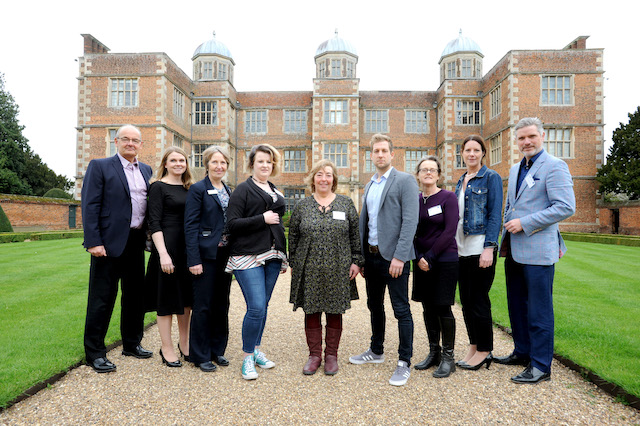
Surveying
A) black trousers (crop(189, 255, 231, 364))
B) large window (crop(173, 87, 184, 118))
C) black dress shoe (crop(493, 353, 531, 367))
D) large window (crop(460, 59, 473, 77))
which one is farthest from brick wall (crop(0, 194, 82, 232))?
large window (crop(460, 59, 473, 77))

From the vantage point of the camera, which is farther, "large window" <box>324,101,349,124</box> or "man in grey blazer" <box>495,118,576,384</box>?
"large window" <box>324,101,349,124</box>

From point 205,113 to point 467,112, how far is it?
1598 cm

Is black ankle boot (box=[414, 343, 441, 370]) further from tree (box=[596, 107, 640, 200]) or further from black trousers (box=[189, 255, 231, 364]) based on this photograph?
tree (box=[596, 107, 640, 200])

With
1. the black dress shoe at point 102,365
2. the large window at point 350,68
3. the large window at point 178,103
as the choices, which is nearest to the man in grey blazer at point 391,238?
the black dress shoe at point 102,365

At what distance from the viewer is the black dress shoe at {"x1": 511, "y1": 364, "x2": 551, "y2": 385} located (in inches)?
123

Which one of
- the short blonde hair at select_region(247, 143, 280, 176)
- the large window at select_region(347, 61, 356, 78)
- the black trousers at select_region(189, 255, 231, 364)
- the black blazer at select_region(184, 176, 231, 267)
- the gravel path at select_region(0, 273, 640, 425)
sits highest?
the large window at select_region(347, 61, 356, 78)

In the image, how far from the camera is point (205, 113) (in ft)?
78.4

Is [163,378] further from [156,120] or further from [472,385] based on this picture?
[156,120]

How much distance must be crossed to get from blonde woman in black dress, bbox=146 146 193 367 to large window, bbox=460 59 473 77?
2948 centimetres

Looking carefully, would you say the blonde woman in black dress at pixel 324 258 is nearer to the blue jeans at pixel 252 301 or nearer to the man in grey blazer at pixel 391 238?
the man in grey blazer at pixel 391 238

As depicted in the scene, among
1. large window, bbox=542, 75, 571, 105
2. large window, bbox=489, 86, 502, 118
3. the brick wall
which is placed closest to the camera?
the brick wall

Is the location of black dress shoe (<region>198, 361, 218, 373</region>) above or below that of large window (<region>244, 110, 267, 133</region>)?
below

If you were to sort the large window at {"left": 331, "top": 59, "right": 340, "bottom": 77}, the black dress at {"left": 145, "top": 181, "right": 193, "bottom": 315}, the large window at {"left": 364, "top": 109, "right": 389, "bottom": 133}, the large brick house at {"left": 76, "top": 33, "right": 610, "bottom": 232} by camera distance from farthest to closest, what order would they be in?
the large window at {"left": 331, "top": 59, "right": 340, "bottom": 77}, the large window at {"left": 364, "top": 109, "right": 389, "bottom": 133}, the large brick house at {"left": 76, "top": 33, "right": 610, "bottom": 232}, the black dress at {"left": 145, "top": 181, "right": 193, "bottom": 315}

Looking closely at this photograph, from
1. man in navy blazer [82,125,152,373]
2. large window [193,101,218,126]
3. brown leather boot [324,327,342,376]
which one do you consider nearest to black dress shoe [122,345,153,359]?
man in navy blazer [82,125,152,373]
